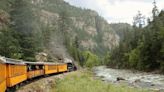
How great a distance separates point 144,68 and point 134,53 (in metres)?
18.4

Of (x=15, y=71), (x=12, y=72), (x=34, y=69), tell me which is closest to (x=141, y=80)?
(x=34, y=69)

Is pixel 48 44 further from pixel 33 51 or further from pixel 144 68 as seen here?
pixel 33 51

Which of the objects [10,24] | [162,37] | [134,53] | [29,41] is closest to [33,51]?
[29,41]

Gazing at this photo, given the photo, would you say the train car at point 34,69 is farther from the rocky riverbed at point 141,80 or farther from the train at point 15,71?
the rocky riverbed at point 141,80

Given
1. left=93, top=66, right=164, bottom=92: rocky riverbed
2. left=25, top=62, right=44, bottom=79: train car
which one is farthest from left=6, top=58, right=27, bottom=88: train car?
left=93, top=66, right=164, bottom=92: rocky riverbed

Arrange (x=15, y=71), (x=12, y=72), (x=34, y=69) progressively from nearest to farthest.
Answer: (x=12, y=72) < (x=15, y=71) < (x=34, y=69)

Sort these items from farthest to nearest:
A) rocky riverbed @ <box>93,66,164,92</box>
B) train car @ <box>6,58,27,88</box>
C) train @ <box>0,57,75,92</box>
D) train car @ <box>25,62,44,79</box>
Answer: rocky riverbed @ <box>93,66,164,92</box>, train car @ <box>25,62,44,79</box>, train car @ <box>6,58,27,88</box>, train @ <box>0,57,75,92</box>

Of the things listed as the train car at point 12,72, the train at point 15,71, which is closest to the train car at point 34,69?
the train at point 15,71

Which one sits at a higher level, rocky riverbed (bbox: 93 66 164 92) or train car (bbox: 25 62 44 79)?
train car (bbox: 25 62 44 79)

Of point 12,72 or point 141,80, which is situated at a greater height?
point 12,72

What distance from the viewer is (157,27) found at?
109 meters

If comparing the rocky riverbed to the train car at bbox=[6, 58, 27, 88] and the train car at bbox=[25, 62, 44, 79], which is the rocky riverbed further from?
the train car at bbox=[6, 58, 27, 88]

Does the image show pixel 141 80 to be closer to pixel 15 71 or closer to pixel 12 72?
pixel 15 71

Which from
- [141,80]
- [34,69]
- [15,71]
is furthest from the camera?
[141,80]
